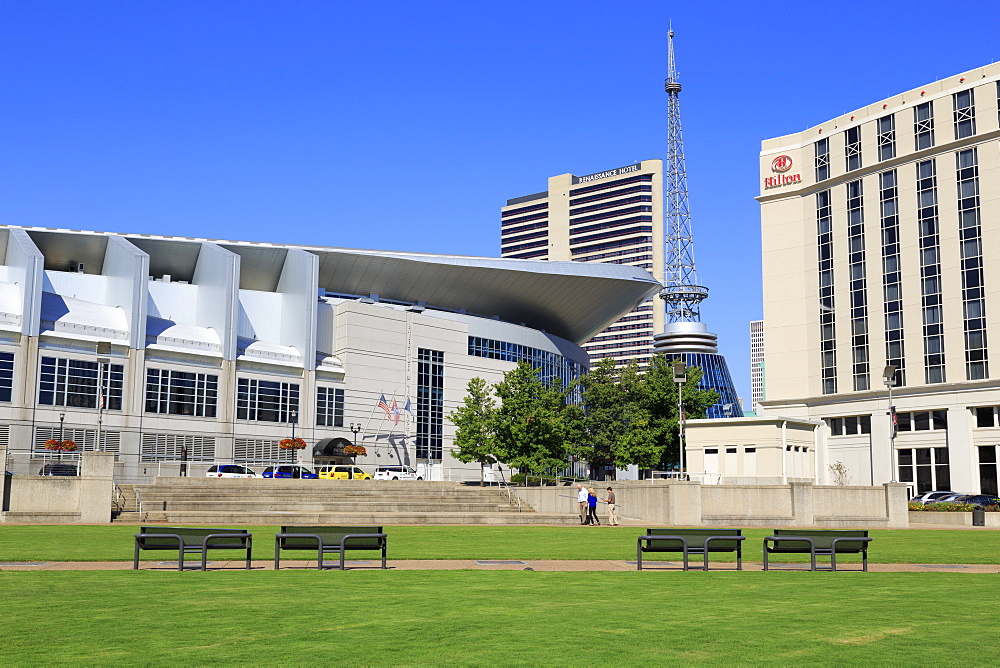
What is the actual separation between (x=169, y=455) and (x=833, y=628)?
67.6 m

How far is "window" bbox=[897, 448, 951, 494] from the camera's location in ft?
221

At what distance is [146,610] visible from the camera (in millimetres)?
11602

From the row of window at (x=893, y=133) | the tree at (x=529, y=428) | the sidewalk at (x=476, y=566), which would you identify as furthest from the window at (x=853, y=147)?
the sidewalk at (x=476, y=566)

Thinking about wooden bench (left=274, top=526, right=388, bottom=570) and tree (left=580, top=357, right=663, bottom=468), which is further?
tree (left=580, top=357, right=663, bottom=468)

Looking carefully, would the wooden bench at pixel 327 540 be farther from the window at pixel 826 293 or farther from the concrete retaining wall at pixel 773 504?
the window at pixel 826 293

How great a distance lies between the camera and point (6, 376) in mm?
66000

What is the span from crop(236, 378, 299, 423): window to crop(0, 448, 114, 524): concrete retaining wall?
4019 cm

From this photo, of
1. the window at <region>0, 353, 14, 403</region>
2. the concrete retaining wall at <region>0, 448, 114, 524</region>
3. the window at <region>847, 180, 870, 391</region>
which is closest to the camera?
the concrete retaining wall at <region>0, 448, 114, 524</region>

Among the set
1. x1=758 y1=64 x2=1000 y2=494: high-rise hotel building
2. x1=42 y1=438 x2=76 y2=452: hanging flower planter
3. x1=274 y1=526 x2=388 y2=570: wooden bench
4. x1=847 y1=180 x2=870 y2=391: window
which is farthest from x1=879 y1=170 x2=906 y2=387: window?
x1=274 y1=526 x2=388 y2=570: wooden bench

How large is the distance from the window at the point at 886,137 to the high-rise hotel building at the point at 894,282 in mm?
105

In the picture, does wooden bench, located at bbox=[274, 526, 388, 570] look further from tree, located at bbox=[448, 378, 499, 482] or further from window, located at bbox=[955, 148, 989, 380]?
window, located at bbox=[955, 148, 989, 380]

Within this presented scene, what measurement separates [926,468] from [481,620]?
6512 centimetres

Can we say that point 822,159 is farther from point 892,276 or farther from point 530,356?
point 530,356

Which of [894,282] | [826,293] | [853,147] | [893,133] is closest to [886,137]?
[893,133]
